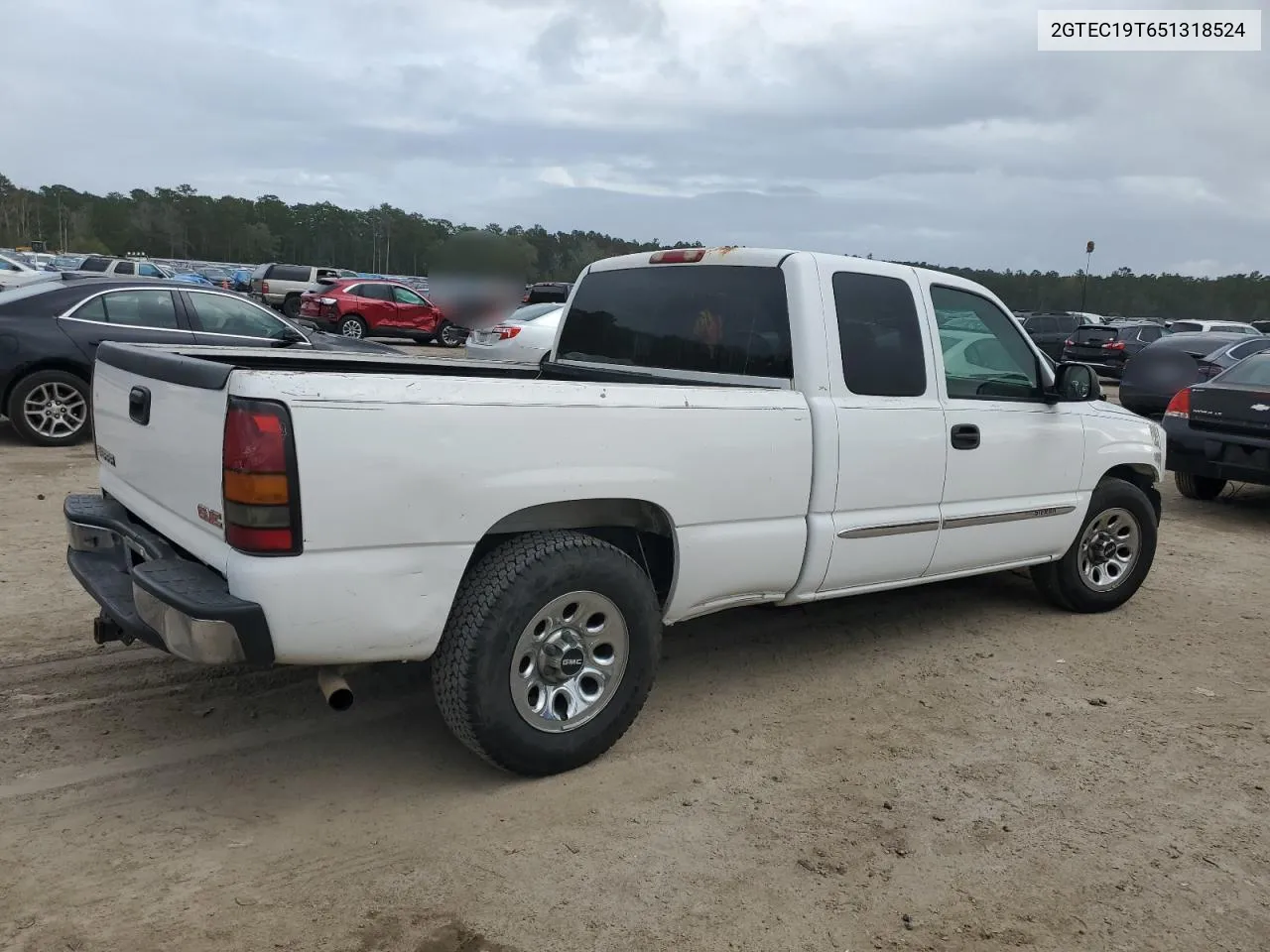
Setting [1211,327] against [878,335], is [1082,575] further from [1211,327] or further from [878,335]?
[1211,327]

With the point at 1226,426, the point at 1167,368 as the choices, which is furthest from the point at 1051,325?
the point at 1226,426

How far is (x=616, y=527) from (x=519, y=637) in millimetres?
702

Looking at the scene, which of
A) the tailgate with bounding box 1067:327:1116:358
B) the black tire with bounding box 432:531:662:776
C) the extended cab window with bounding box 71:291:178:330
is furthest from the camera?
the tailgate with bounding box 1067:327:1116:358

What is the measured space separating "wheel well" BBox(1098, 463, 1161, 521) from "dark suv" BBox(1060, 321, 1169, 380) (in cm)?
1772

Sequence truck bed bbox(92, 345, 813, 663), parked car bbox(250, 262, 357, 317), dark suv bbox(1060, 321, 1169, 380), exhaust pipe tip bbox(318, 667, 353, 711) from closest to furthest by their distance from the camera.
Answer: truck bed bbox(92, 345, 813, 663) < exhaust pipe tip bbox(318, 667, 353, 711) < dark suv bbox(1060, 321, 1169, 380) < parked car bbox(250, 262, 357, 317)

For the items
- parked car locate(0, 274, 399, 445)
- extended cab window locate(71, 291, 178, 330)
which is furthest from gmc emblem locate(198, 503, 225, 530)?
extended cab window locate(71, 291, 178, 330)

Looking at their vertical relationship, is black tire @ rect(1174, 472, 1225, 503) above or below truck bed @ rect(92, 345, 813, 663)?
below

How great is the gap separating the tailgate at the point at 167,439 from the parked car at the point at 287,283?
28061mm

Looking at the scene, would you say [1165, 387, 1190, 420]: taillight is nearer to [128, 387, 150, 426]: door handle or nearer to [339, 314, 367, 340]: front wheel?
[128, 387, 150, 426]: door handle

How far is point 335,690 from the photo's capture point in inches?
122

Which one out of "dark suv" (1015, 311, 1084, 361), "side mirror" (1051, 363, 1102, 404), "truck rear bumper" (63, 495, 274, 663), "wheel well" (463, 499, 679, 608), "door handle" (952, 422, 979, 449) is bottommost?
"truck rear bumper" (63, 495, 274, 663)

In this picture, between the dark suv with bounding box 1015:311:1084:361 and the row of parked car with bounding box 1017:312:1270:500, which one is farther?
the dark suv with bounding box 1015:311:1084:361

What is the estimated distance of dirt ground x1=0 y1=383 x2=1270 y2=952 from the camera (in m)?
2.76

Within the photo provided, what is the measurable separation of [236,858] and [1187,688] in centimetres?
416
